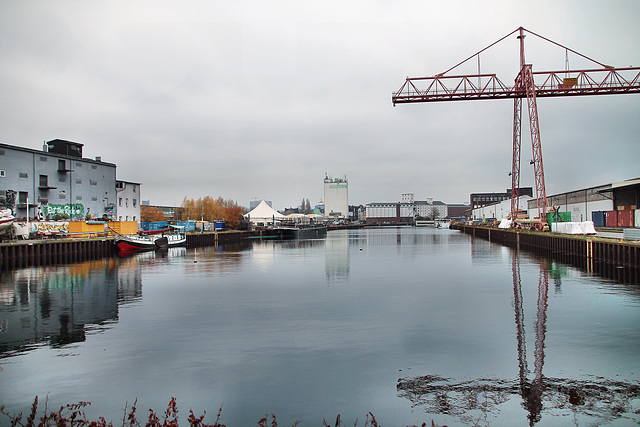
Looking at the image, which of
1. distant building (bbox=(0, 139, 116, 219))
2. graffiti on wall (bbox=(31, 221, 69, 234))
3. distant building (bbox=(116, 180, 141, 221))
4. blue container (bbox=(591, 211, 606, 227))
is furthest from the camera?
distant building (bbox=(116, 180, 141, 221))

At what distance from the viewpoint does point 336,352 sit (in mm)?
10164

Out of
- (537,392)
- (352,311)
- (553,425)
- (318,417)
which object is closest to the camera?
(553,425)

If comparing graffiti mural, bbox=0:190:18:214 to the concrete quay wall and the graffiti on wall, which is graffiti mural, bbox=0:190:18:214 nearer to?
the graffiti on wall

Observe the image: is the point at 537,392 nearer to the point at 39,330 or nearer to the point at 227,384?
the point at 227,384

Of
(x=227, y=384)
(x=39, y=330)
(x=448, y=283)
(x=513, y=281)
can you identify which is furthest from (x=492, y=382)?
(x=513, y=281)

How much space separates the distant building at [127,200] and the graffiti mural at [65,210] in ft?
32.6

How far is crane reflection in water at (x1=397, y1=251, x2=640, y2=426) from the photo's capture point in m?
6.90

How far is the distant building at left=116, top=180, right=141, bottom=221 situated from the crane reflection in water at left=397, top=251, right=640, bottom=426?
193 ft

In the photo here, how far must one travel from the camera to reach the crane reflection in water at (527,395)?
690 centimetres

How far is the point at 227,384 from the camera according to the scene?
8.34 m

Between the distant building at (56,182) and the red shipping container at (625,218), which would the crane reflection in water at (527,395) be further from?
the distant building at (56,182)

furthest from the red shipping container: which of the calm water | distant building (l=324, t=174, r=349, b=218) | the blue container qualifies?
distant building (l=324, t=174, r=349, b=218)

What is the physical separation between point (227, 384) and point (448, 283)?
15.0 m

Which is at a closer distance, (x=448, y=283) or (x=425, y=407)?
(x=425, y=407)
